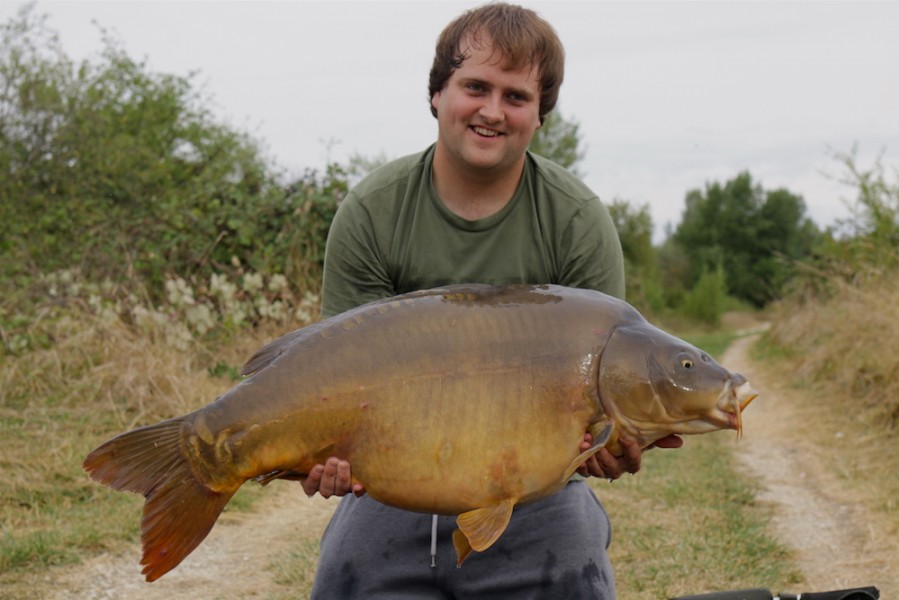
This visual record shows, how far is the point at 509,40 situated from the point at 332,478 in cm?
135

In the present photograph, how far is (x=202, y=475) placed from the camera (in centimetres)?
218

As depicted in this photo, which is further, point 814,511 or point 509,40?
point 814,511

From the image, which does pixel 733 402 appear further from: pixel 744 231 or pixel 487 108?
pixel 744 231

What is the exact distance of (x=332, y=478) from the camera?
229cm

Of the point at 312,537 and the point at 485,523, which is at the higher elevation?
the point at 485,523

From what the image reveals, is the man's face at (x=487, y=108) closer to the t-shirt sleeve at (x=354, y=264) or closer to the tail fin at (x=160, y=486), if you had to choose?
the t-shirt sleeve at (x=354, y=264)

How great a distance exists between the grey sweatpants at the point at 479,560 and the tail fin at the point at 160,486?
0.71 m

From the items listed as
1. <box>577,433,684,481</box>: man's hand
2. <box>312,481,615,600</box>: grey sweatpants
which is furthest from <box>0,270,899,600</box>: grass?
<box>577,433,684,481</box>: man's hand

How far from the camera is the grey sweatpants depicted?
8.98 feet

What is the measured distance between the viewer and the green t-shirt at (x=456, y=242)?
2916mm

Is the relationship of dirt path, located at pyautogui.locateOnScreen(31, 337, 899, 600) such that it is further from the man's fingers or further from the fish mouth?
the fish mouth

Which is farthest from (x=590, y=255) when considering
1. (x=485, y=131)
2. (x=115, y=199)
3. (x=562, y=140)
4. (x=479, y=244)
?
(x=562, y=140)

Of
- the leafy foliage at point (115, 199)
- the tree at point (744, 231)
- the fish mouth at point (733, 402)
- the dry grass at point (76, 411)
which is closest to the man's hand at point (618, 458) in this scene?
the fish mouth at point (733, 402)

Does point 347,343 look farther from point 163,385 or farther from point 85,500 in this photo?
point 163,385
